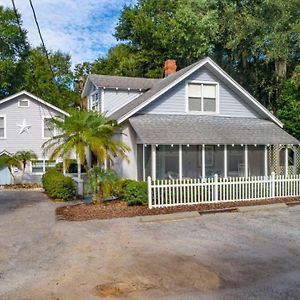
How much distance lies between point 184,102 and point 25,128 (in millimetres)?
13169

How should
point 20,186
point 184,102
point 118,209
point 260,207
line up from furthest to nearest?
point 20,186 → point 184,102 → point 260,207 → point 118,209

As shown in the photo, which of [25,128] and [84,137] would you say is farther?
[25,128]

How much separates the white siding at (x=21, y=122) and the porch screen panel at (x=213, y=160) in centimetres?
1283

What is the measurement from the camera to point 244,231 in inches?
425

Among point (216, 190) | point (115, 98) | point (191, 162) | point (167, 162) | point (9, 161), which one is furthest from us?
point (9, 161)

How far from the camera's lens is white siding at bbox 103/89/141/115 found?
22312mm

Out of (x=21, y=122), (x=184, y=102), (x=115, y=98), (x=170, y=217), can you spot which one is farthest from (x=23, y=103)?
(x=170, y=217)

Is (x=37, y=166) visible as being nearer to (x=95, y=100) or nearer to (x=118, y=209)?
(x=95, y=100)

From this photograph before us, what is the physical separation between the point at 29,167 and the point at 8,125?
326cm

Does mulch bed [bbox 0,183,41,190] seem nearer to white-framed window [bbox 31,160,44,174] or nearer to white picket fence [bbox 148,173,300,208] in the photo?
white-framed window [bbox 31,160,44,174]

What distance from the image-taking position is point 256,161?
790 inches

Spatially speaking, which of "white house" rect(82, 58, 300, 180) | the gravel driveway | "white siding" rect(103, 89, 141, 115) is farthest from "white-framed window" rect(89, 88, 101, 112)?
the gravel driveway

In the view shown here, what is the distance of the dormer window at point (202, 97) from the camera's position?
781 inches

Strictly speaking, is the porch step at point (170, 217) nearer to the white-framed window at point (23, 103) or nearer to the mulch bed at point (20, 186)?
the mulch bed at point (20, 186)
